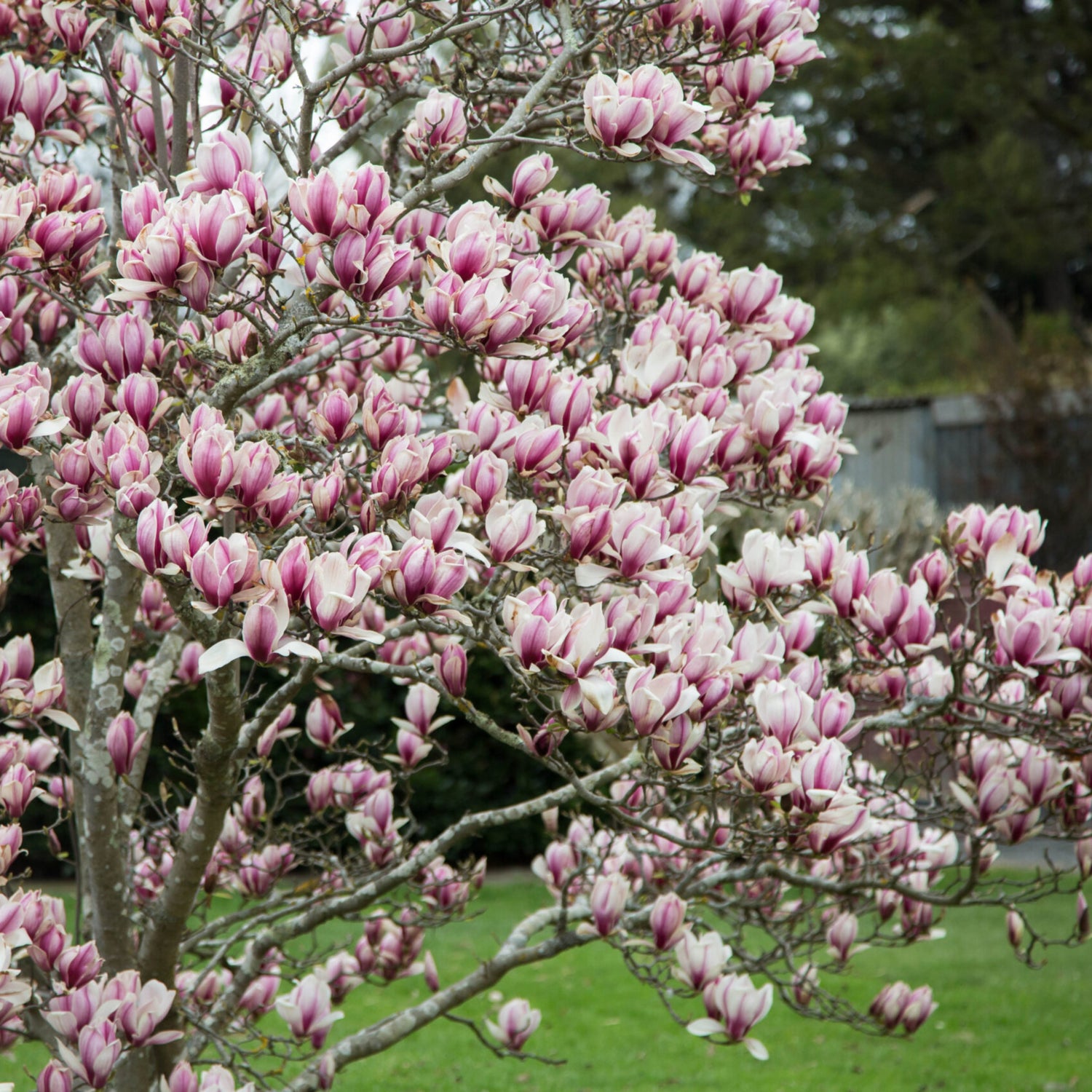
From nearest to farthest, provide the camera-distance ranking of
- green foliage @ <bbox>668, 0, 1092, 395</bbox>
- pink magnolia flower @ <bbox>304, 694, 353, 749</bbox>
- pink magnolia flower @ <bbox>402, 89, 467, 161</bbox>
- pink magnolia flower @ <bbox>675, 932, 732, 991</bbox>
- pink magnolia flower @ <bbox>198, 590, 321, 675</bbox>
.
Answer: pink magnolia flower @ <bbox>198, 590, 321, 675</bbox>, pink magnolia flower @ <bbox>402, 89, 467, 161</bbox>, pink magnolia flower @ <bbox>675, 932, 732, 991</bbox>, pink magnolia flower @ <bbox>304, 694, 353, 749</bbox>, green foliage @ <bbox>668, 0, 1092, 395</bbox>

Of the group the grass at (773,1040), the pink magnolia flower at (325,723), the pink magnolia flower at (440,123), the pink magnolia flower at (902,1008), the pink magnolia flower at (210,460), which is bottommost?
A: the grass at (773,1040)

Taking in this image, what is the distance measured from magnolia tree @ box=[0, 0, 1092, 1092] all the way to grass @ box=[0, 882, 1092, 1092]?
4.55 feet

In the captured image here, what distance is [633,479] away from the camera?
203cm

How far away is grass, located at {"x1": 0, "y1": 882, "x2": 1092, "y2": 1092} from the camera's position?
4473 millimetres

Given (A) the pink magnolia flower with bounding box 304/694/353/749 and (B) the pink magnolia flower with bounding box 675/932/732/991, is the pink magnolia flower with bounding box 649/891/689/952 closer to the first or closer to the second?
(B) the pink magnolia flower with bounding box 675/932/732/991

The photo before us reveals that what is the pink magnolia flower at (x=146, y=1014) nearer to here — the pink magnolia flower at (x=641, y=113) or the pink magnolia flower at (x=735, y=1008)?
the pink magnolia flower at (x=735, y=1008)

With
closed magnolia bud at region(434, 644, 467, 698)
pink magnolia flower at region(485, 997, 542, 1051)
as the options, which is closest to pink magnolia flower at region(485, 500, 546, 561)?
closed magnolia bud at region(434, 644, 467, 698)

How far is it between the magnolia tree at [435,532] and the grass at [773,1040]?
1.39 meters

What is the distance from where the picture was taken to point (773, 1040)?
5070mm

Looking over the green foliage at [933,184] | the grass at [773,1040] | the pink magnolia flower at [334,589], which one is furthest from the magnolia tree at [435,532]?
the green foliage at [933,184]

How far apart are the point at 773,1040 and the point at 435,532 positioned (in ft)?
12.9

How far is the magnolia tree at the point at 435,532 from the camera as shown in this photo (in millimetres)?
1884

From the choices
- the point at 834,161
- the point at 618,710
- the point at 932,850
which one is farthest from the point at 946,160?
the point at 618,710

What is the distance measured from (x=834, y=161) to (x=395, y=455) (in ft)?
61.3
